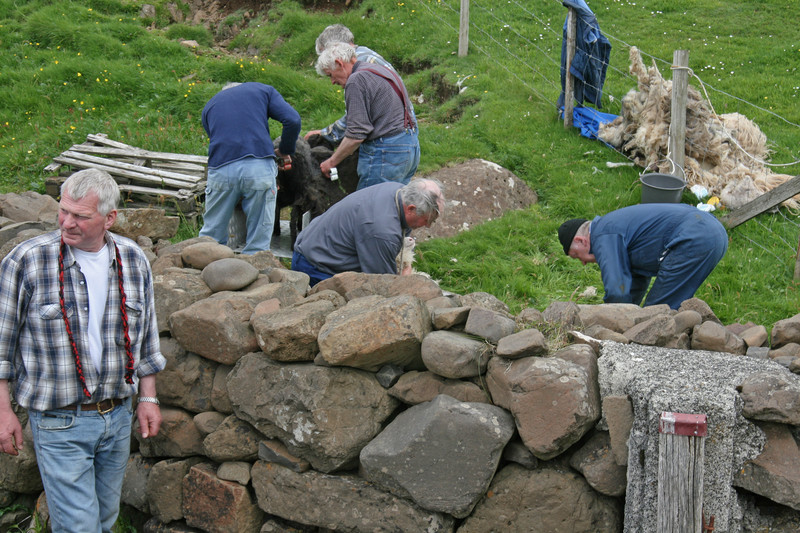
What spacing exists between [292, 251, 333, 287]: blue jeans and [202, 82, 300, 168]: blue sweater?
135 centimetres

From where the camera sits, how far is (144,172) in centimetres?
802

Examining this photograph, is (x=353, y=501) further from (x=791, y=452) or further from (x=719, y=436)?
(x=791, y=452)

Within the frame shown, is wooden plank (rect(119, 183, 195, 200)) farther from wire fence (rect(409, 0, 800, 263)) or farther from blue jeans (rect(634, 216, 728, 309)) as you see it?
wire fence (rect(409, 0, 800, 263))

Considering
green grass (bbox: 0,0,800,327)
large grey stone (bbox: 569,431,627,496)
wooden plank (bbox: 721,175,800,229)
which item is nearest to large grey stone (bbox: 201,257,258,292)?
large grey stone (bbox: 569,431,627,496)

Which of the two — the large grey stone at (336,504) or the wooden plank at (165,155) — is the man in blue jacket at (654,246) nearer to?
the large grey stone at (336,504)

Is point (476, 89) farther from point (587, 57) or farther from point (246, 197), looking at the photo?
point (246, 197)

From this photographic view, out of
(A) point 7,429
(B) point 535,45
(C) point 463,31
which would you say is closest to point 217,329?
(A) point 7,429

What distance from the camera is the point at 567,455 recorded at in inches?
137

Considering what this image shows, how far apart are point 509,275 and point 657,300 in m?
1.78

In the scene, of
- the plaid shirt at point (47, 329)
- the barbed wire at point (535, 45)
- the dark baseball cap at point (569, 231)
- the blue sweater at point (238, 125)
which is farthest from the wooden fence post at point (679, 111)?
the plaid shirt at point (47, 329)

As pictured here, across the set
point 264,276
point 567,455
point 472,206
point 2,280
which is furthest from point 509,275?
point 2,280

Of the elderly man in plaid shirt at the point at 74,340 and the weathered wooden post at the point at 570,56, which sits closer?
the elderly man in plaid shirt at the point at 74,340

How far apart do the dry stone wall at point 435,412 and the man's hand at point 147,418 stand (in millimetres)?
387

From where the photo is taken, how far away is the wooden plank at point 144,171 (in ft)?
25.8
